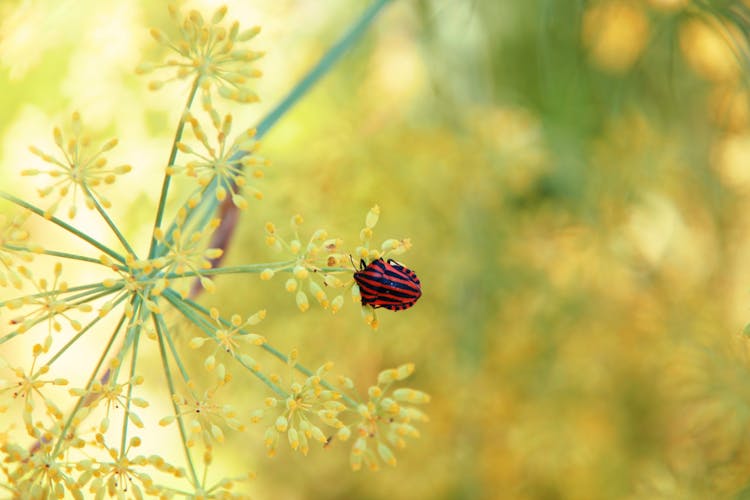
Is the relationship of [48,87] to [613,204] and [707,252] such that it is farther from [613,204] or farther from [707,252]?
[707,252]

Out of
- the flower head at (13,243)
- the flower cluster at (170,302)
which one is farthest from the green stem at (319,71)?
the flower head at (13,243)

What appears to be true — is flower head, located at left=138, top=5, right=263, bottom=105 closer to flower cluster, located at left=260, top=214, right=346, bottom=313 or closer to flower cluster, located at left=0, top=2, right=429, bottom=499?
flower cluster, located at left=0, top=2, right=429, bottom=499

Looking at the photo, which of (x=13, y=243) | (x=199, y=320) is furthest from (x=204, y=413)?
(x=13, y=243)

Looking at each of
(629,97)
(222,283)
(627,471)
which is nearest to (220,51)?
(222,283)

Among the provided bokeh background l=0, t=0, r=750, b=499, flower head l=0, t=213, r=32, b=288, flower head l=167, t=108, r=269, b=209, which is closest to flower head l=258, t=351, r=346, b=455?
flower head l=167, t=108, r=269, b=209

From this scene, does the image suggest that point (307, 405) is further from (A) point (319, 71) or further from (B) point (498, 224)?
(B) point (498, 224)
